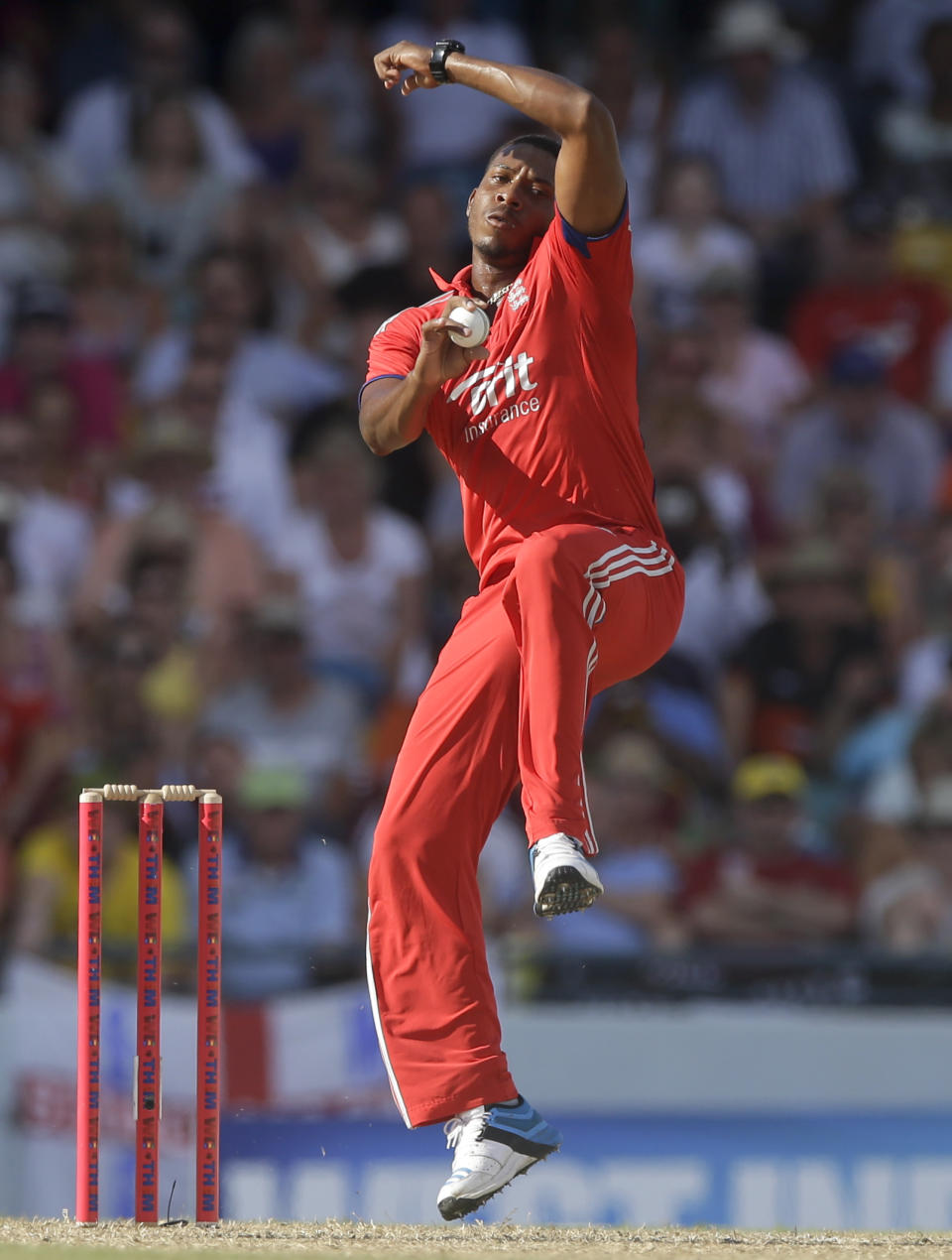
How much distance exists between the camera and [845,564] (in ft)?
31.0

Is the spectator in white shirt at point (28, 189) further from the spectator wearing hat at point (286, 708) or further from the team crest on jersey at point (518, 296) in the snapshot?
the team crest on jersey at point (518, 296)

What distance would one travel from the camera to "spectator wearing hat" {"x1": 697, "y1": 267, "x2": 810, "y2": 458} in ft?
33.6

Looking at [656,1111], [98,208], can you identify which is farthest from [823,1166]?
[98,208]

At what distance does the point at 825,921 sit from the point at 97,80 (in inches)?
257

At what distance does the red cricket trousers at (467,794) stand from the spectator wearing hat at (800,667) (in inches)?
160

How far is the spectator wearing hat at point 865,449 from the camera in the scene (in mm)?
9977

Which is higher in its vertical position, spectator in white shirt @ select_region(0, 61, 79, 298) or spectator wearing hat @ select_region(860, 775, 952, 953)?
spectator in white shirt @ select_region(0, 61, 79, 298)

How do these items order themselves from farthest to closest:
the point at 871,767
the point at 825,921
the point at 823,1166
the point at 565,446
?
the point at 871,767
the point at 825,921
the point at 823,1166
the point at 565,446

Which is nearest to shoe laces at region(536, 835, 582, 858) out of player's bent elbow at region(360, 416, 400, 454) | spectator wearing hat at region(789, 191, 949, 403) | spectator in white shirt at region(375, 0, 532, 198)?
player's bent elbow at region(360, 416, 400, 454)

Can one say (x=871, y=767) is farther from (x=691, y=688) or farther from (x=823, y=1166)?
(x=823, y=1166)

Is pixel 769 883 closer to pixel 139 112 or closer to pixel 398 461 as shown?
pixel 398 461

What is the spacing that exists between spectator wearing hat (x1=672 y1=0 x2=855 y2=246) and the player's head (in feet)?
20.7

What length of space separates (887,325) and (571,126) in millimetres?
6331

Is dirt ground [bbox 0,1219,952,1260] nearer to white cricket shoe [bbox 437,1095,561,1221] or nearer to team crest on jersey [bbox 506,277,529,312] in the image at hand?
white cricket shoe [bbox 437,1095,561,1221]
